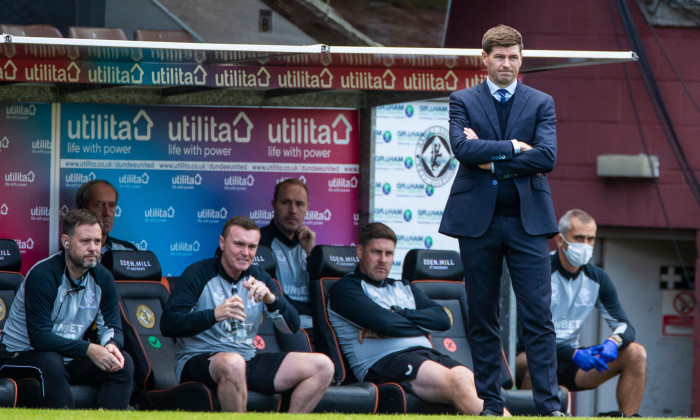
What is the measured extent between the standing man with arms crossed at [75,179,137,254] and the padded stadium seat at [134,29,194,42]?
1133 mm

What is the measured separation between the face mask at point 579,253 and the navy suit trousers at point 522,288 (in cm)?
330

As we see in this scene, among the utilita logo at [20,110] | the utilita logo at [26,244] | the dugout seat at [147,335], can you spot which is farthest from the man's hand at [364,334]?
the utilita logo at [20,110]

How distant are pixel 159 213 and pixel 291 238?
1268 millimetres

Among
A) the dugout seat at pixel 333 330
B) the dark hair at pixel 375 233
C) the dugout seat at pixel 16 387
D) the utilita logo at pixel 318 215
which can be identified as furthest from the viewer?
the utilita logo at pixel 318 215

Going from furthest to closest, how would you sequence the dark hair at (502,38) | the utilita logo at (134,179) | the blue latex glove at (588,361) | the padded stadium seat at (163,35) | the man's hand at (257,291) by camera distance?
1. the utilita logo at (134,179)
2. the blue latex glove at (588,361)
3. the padded stadium seat at (163,35)
4. the man's hand at (257,291)
5. the dark hair at (502,38)

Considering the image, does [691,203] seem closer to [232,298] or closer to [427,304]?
[427,304]

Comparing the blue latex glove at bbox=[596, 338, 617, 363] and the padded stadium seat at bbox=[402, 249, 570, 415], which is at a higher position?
the padded stadium seat at bbox=[402, 249, 570, 415]

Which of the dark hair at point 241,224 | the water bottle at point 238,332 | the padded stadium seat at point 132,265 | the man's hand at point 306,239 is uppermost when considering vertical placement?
the dark hair at point 241,224

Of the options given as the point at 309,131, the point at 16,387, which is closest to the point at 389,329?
the point at 309,131

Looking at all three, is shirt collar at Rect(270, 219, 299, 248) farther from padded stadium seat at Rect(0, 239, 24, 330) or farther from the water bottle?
padded stadium seat at Rect(0, 239, 24, 330)

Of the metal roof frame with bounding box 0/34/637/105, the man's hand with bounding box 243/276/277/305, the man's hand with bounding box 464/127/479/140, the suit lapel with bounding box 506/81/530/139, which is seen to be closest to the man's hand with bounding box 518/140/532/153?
the suit lapel with bounding box 506/81/530/139

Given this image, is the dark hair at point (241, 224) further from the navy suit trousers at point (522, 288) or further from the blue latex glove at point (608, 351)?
the blue latex glove at point (608, 351)

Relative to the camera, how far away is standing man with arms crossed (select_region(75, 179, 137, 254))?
871 centimetres

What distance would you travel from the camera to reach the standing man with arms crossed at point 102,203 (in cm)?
871
